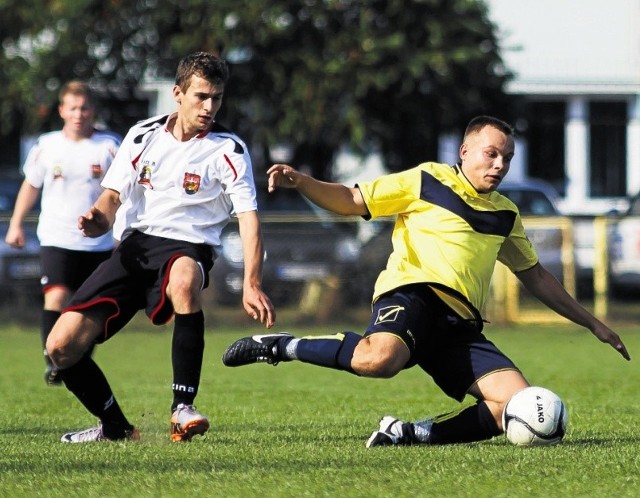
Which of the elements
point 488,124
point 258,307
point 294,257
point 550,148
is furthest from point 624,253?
point 550,148

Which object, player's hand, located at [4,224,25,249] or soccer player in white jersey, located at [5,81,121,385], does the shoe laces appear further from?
player's hand, located at [4,224,25,249]

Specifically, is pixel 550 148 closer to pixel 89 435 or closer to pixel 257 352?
pixel 89 435

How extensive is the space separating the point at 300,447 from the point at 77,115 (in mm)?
4026

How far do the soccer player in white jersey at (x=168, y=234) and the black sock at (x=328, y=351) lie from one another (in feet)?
1.54

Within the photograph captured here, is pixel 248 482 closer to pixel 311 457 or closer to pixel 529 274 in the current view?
pixel 311 457

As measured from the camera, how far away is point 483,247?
6656mm

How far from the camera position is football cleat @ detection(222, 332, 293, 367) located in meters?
6.49

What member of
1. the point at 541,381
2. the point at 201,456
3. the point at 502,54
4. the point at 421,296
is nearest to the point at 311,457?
the point at 201,456

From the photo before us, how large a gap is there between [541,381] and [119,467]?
5.96 metres

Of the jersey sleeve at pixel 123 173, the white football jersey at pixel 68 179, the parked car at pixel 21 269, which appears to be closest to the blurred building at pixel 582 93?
the parked car at pixel 21 269

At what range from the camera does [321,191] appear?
6.48 metres

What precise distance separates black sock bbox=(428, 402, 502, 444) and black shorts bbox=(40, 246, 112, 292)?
3909mm

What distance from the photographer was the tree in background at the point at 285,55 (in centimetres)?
2094

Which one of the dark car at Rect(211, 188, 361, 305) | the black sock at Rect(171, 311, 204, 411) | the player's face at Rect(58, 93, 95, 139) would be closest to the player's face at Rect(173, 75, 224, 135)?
the black sock at Rect(171, 311, 204, 411)
